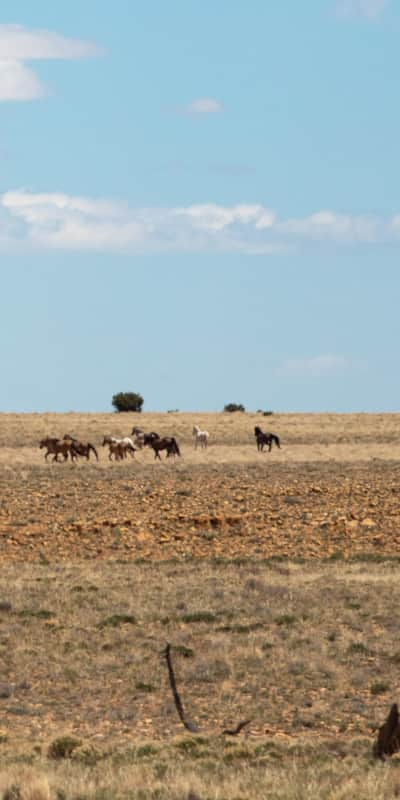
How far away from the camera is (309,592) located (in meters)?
24.6

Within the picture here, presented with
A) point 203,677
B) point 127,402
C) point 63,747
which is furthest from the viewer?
point 127,402

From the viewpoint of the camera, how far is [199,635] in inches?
839

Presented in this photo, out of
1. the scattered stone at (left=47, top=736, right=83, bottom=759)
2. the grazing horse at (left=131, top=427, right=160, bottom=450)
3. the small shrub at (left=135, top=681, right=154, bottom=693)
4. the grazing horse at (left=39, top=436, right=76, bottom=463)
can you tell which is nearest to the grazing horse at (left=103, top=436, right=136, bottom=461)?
the grazing horse at (left=39, top=436, right=76, bottom=463)

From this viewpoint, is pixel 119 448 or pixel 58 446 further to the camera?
pixel 119 448

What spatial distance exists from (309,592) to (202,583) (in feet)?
7.30

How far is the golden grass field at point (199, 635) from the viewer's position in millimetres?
14281

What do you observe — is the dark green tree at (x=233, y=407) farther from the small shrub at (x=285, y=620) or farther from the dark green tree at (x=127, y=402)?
the small shrub at (x=285, y=620)

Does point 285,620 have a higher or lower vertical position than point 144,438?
lower

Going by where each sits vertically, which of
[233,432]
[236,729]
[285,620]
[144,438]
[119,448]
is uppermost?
[233,432]

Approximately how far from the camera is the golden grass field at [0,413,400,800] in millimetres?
14281

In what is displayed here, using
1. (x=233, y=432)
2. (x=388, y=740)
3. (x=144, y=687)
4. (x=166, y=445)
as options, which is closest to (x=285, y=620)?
(x=144, y=687)

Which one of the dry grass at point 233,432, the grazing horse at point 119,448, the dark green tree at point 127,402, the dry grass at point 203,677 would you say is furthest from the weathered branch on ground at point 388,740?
the dark green tree at point 127,402

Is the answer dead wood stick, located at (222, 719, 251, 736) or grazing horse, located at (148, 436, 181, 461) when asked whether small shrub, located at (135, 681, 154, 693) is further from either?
grazing horse, located at (148, 436, 181, 461)

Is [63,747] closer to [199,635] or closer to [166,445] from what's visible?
[199,635]
